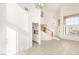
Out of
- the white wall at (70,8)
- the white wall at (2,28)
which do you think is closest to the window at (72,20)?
the white wall at (70,8)

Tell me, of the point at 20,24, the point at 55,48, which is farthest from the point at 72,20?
the point at 20,24

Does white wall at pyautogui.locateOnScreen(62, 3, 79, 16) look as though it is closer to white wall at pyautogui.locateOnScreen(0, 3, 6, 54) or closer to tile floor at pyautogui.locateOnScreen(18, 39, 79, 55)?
tile floor at pyautogui.locateOnScreen(18, 39, 79, 55)

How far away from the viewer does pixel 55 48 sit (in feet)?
4.48

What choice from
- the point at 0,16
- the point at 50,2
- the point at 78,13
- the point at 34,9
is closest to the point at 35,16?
the point at 34,9

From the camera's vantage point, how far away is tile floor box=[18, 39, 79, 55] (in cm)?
132

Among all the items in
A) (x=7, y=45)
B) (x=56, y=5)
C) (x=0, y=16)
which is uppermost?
(x=56, y=5)

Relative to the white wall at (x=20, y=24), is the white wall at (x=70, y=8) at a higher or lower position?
higher

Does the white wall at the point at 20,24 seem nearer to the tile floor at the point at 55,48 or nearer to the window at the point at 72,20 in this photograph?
the tile floor at the point at 55,48

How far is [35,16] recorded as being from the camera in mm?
1396

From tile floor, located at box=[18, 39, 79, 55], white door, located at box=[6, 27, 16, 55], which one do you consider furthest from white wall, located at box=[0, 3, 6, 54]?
tile floor, located at box=[18, 39, 79, 55]

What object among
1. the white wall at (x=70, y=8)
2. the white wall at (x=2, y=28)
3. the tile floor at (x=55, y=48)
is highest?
the white wall at (x=70, y=8)

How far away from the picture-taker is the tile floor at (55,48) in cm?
132

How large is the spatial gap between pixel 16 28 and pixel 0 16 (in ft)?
0.76
